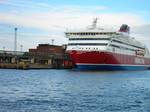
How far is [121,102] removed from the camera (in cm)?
4072

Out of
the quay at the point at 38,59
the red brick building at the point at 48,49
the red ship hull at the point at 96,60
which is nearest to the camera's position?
the red ship hull at the point at 96,60

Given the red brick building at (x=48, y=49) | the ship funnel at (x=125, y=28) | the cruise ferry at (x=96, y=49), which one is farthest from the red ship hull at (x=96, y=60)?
the red brick building at (x=48, y=49)

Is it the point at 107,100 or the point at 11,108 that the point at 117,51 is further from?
the point at 11,108

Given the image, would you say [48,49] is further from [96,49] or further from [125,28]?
[96,49]

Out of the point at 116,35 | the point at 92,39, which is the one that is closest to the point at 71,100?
the point at 92,39

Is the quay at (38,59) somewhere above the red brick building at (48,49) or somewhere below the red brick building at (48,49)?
below

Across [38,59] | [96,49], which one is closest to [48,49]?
[38,59]

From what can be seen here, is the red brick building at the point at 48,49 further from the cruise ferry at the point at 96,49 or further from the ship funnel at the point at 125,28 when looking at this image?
the cruise ferry at the point at 96,49

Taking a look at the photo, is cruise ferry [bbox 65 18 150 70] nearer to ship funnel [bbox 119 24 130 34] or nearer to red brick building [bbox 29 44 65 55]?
ship funnel [bbox 119 24 130 34]

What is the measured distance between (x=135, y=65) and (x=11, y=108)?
108353 mm

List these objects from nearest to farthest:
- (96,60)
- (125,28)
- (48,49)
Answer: (96,60), (125,28), (48,49)

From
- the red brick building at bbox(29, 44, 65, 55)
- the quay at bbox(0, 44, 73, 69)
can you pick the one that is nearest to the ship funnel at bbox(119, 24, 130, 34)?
the quay at bbox(0, 44, 73, 69)

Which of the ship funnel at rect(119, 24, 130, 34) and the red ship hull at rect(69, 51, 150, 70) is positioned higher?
the ship funnel at rect(119, 24, 130, 34)

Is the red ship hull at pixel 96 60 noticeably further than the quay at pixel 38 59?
No
